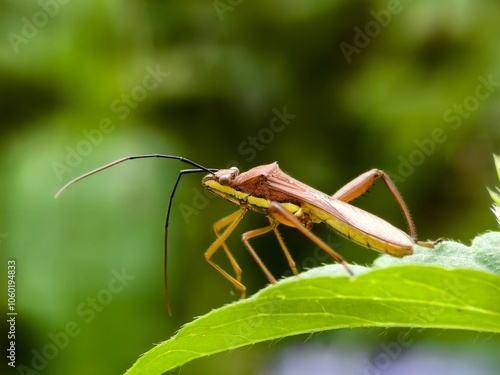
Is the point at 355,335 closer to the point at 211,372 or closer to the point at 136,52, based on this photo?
the point at 211,372

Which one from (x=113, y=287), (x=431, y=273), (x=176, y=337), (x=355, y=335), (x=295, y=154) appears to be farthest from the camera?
(x=295, y=154)

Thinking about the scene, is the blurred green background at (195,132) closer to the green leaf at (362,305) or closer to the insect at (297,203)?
the insect at (297,203)

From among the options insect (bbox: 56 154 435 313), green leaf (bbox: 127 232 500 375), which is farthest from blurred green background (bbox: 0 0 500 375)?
green leaf (bbox: 127 232 500 375)

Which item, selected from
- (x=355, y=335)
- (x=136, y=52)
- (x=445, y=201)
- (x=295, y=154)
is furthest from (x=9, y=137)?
(x=445, y=201)

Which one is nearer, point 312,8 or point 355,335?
point 355,335

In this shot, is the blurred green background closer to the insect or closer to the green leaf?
the insect

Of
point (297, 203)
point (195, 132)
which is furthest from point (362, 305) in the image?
point (195, 132)

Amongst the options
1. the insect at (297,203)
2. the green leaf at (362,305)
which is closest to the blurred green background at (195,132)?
the insect at (297,203)
